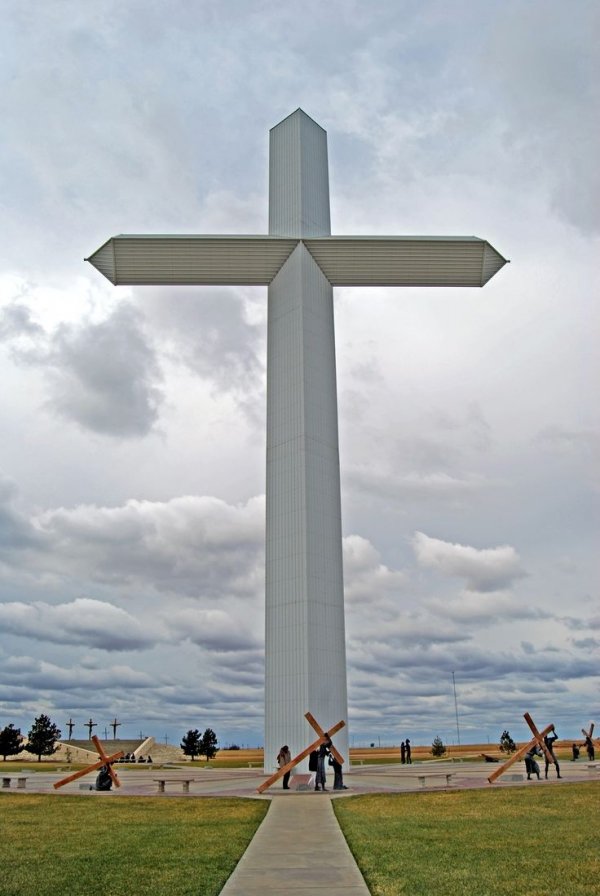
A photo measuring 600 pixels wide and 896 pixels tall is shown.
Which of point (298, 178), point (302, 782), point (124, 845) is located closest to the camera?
Answer: point (124, 845)

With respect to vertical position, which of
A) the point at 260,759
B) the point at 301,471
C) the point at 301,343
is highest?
the point at 301,343

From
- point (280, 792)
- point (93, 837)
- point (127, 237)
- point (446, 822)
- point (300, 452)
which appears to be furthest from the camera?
point (127, 237)

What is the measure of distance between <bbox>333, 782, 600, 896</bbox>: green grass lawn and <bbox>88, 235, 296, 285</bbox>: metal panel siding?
23.0 metres

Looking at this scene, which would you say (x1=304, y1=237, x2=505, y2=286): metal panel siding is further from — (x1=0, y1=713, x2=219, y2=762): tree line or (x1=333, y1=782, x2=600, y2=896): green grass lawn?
(x1=0, y1=713, x2=219, y2=762): tree line

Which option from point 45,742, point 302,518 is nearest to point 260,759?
point 45,742

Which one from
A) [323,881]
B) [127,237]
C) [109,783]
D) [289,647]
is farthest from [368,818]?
[127,237]

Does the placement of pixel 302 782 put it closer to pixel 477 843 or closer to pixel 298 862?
pixel 477 843

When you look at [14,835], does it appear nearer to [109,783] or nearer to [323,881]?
[323,881]

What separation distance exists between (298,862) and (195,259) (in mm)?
27665

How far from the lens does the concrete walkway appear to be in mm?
8281

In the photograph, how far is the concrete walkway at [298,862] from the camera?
8.28 meters

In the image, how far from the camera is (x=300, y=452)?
3023 cm

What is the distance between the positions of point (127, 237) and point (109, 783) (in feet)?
71.8

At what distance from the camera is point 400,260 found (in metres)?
33.7
